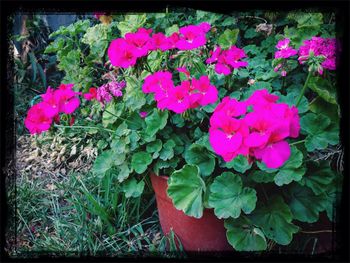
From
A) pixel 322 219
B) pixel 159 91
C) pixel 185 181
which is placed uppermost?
pixel 159 91

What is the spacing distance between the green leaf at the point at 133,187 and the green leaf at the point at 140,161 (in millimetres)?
93

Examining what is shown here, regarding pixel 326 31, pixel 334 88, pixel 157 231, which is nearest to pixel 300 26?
pixel 326 31

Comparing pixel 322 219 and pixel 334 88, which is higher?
pixel 334 88

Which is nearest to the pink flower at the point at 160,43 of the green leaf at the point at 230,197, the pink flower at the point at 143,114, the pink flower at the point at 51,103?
the pink flower at the point at 143,114

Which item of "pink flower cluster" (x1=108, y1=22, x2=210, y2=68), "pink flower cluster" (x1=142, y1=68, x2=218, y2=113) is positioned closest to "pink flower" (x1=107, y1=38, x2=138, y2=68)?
"pink flower cluster" (x1=108, y1=22, x2=210, y2=68)

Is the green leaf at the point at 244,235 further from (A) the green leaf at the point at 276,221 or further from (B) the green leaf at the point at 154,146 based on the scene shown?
(B) the green leaf at the point at 154,146

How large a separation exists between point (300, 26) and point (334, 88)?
0.33 m

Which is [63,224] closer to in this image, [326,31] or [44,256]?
[44,256]

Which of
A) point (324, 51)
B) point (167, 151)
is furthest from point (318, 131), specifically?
point (167, 151)

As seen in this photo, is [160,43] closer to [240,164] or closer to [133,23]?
[133,23]

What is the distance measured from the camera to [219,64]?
4.64 ft

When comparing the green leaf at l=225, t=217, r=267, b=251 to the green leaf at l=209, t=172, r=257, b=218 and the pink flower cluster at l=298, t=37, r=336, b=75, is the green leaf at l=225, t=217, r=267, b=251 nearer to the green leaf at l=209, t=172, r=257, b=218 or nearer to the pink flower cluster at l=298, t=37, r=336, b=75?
the green leaf at l=209, t=172, r=257, b=218

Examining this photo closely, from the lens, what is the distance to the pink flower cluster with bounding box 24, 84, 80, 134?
1354 mm

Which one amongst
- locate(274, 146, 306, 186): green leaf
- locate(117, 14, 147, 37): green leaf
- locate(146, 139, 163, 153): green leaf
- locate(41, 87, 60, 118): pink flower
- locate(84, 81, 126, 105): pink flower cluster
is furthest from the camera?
locate(117, 14, 147, 37): green leaf
